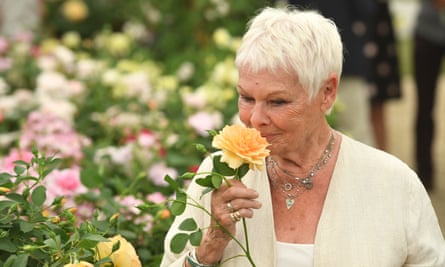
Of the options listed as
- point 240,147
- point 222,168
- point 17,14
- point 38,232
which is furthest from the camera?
point 17,14

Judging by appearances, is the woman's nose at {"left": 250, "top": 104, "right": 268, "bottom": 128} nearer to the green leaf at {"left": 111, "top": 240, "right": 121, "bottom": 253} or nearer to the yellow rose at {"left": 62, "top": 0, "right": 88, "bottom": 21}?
the green leaf at {"left": 111, "top": 240, "right": 121, "bottom": 253}

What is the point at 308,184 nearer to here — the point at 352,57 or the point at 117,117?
the point at 117,117

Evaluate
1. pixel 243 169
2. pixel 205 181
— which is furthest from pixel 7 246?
pixel 243 169

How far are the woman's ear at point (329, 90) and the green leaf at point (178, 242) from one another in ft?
1.89

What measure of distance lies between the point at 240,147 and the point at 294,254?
0.53 m

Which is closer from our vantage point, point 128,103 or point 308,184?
point 308,184

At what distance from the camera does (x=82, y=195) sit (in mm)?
3553

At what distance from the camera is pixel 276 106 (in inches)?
109

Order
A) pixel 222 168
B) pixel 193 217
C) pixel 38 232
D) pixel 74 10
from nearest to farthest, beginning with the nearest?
pixel 222 168 < pixel 38 232 < pixel 193 217 < pixel 74 10

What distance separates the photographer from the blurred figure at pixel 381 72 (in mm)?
7137

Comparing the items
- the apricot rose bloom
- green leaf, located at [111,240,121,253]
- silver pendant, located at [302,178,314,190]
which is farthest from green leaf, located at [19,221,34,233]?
silver pendant, located at [302,178,314,190]

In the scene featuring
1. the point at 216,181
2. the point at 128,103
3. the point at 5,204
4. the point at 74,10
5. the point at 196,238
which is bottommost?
the point at 196,238

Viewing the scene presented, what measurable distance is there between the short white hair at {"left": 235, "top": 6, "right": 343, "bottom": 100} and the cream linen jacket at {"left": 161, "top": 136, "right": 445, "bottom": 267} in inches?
12.7

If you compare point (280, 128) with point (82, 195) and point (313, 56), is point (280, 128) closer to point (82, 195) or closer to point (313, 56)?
point (313, 56)
